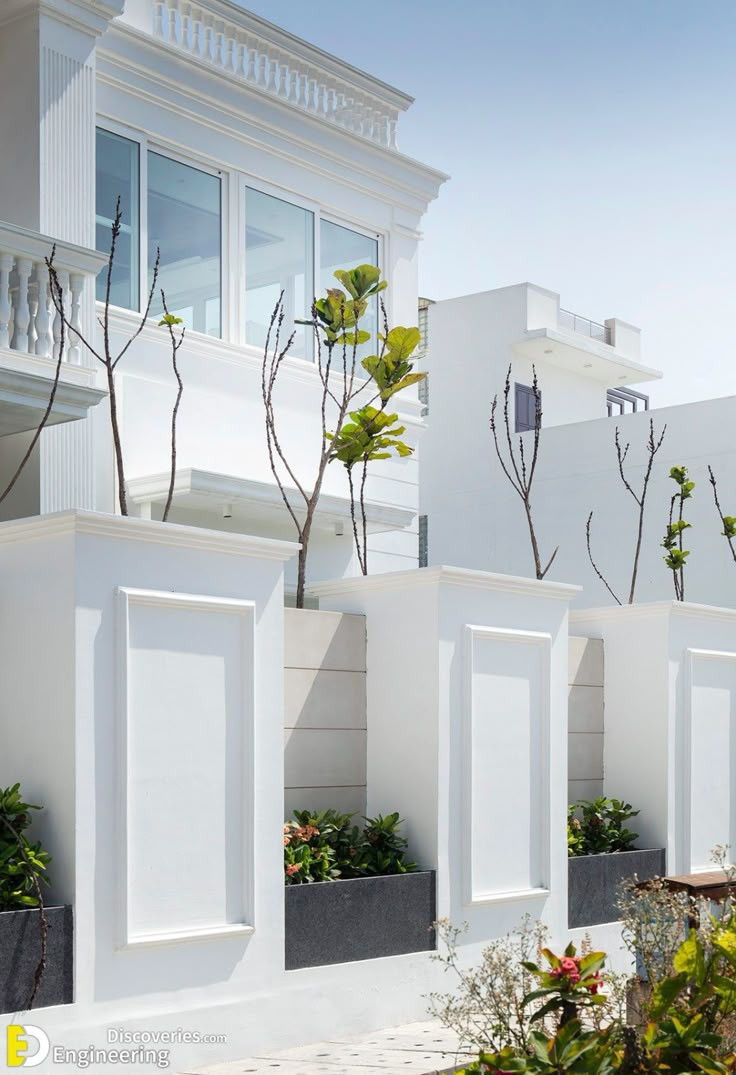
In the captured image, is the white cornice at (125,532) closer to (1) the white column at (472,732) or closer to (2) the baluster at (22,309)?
(1) the white column at (472,732)

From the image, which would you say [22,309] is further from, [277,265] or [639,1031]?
[639,1031]

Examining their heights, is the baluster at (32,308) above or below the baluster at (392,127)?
below

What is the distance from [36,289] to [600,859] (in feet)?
18.6

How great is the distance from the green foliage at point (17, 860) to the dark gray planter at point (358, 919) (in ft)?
5.33

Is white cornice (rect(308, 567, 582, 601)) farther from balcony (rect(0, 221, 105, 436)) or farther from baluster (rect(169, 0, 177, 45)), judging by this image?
baluster (rect(169, 0, 177, 45))

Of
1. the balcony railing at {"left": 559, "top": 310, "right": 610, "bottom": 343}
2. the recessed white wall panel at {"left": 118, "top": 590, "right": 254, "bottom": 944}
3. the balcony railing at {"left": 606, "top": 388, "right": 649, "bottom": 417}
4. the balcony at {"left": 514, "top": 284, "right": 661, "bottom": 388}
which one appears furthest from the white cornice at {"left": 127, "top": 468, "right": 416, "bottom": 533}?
the balcony railing at {"left": 606, "top": 388, "right": 649, "bottom": 417}

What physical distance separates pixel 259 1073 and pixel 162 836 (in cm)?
124

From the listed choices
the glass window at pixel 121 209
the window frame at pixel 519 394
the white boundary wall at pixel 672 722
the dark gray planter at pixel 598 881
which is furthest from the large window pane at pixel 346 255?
the window frame at pixel 519 394

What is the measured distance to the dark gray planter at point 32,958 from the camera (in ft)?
19.4

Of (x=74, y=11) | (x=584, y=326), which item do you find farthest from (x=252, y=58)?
(x=584, y=326)

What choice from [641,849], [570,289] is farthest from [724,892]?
[570,289]

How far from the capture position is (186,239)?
12172 millimetres

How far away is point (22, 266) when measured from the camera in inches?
368

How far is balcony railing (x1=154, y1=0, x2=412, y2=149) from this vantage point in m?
12.3
